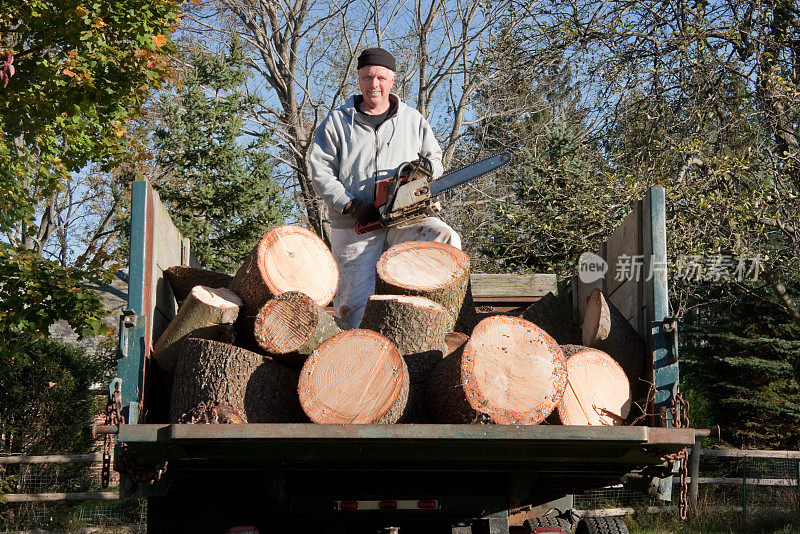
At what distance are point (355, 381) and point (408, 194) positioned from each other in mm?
1722

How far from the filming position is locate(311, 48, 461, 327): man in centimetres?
500

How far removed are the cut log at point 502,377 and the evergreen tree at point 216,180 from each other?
10.0 meters

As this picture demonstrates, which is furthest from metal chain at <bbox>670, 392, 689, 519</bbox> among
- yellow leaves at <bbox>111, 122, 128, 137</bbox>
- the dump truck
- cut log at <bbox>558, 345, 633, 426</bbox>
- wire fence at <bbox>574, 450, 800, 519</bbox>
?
yellow leaves at <bbox>111, 122, 128, 137</bbox>

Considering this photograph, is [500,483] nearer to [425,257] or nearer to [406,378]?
[406,378]

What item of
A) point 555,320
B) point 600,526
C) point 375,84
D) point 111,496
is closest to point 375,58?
point 375,84

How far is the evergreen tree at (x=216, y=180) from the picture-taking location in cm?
1344

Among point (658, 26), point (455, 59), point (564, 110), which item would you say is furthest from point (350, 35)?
point (658, 26)

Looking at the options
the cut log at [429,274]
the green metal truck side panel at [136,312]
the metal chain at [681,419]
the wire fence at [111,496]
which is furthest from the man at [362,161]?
the wire fence at [111,496]

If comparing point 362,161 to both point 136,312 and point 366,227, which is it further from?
point 136,312

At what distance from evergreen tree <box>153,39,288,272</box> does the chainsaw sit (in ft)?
27.6

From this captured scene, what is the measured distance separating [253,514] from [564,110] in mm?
12605

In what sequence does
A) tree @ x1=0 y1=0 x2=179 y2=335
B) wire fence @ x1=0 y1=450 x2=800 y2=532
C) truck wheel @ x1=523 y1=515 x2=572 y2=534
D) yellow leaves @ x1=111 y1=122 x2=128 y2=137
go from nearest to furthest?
truck wheel @ x1=523 y1=515 x2=572 y2=534
tree @ x1=0 y1=0 x2=179 y2=335
yellow leaves @ x1=111 y1=122 x2=128 y2=137
wire fence @ x1=0 y1=450 x2=800 y2=532

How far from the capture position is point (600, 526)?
438cm

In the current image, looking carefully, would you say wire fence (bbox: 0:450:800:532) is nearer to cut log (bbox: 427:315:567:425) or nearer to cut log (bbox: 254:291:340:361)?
cut log (bbox: 254:291:340:361)
